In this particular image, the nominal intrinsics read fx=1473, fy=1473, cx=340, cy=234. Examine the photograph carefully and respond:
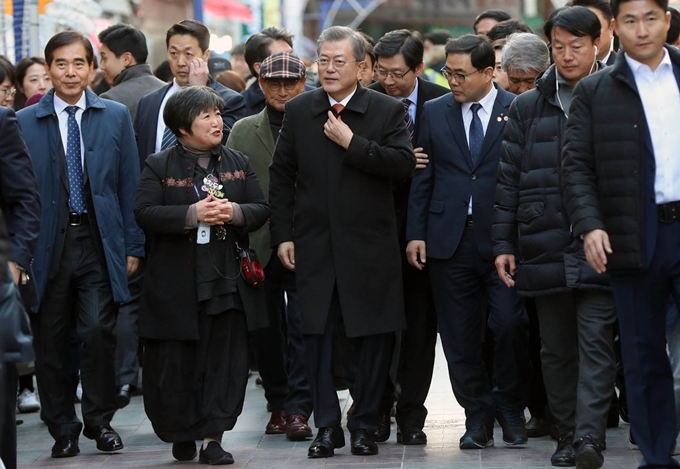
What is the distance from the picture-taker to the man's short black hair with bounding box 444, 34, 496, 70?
8211 millimetres

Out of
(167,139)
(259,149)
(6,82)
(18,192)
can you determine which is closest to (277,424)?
(259,149)

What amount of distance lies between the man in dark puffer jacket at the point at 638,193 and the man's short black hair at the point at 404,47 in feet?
6.52

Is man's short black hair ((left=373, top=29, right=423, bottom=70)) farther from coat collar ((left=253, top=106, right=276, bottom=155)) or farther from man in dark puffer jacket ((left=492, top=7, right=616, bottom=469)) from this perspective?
man in dark puffer jacket ((left=492, top=7, right=616, bottom=469))

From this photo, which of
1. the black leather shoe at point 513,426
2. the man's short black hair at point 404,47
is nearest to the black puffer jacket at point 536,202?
the black leather shoe at point 513,426

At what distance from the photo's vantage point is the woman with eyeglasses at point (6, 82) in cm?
988

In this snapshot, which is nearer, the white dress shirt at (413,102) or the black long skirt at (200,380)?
the black long skirt at (200,380)

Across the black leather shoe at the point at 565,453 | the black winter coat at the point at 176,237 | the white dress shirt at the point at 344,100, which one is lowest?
the black leather shoe at the point at 565,453

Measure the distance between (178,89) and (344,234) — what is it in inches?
91.2

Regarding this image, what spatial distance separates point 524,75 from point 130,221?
8.26 feet

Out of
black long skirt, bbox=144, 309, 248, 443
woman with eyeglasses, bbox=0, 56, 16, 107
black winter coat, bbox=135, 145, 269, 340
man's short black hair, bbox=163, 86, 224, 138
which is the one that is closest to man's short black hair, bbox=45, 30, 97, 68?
man's short black hair, bbox=163, 86, 224, 138

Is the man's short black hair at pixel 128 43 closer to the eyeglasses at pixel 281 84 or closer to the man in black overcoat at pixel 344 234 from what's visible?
the eyeglasses at pixel 281 84

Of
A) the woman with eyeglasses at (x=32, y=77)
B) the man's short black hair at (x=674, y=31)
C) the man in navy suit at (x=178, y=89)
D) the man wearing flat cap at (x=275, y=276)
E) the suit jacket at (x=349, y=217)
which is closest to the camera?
the suit jacket at (x=349, y=217)

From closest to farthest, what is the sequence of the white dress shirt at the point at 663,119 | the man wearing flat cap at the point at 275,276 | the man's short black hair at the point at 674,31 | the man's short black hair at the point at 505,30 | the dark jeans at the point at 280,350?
the white dress shirt at the point at 663,119, the dark jeans at the point at 280,350, the man wearing flat cap at the point at 275,276, the man's short black hair at the point at 674,31, the man's short black hair at the point at 505,30

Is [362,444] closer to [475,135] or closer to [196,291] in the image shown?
[196,291]
